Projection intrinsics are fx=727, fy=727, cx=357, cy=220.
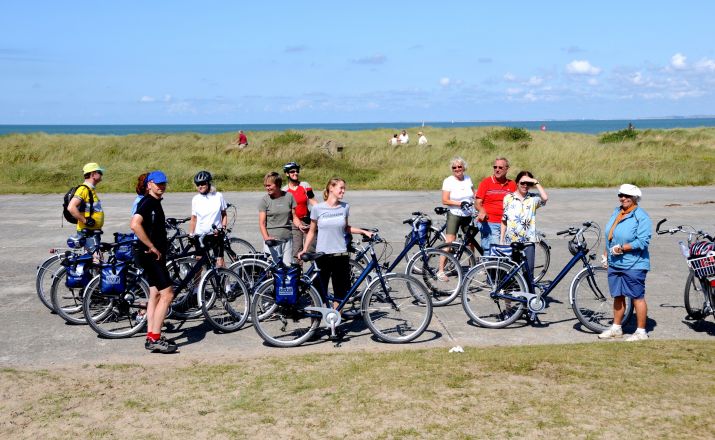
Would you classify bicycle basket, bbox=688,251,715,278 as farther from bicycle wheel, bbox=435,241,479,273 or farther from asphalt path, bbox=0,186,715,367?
bicycle wheel, bbox=435,241,479,273

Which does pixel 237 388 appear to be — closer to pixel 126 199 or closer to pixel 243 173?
pixel 126 199

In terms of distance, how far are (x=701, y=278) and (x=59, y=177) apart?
26.8 metres

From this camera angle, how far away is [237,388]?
6.41 meters

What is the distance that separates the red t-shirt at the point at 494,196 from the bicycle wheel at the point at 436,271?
79 centimetres

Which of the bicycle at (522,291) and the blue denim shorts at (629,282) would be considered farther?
the bicycle at (522,291)

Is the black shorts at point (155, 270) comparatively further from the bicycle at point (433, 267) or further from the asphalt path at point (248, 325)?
the bicycle at point (433, 267)

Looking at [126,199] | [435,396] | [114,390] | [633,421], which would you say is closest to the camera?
[633,421]

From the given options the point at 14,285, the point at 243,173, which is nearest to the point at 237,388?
the point at 14,285

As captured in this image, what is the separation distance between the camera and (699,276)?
8.03 metres

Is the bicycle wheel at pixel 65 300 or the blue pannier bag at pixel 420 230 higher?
the blue pannier bag at pixel 420 230

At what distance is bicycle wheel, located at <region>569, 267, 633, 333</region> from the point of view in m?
8.24

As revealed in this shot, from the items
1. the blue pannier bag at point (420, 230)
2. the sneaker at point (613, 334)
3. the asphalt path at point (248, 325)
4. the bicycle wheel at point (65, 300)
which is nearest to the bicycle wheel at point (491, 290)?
the asphalt path at point (248, 325)

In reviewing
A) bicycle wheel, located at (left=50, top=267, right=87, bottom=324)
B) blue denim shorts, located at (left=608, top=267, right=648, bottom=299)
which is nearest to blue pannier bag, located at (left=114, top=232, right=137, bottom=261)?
bicycle wheel, located at (left=50, top=267, right=87, bottom=324)

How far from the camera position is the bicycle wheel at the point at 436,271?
9.90 metres
